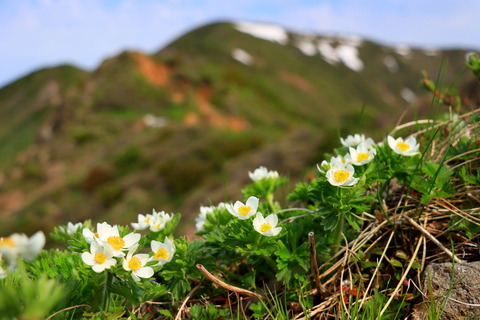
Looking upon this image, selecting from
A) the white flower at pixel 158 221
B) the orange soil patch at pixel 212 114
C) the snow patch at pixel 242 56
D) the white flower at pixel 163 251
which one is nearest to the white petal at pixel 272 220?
the white flower at pixel 163 251

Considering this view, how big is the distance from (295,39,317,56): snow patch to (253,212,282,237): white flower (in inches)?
2301

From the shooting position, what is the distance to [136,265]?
1.13 m

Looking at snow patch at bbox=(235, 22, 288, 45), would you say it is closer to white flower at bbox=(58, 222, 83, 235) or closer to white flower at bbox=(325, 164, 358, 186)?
white flower at bbox=(58, 222, 83, 235)

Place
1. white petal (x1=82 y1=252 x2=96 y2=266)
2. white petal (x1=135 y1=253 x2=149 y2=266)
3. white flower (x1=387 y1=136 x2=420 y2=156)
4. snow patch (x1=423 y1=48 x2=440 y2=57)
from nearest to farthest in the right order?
white petal (x1=82 y1=252 x2=96 y2=266) → white petal (x1=135 y1=253 x2=149 y2=266) → white flower (x1=387 y1=136 x2=420 y2=156) → snow patch (x1=423 y1=48 x2=440 y2=57)

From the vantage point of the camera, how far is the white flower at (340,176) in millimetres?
1192

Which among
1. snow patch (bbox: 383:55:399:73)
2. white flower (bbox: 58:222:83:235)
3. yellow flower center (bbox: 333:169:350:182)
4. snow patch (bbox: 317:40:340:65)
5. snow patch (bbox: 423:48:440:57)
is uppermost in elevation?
yellow flower center (bbox: 333:169:350:182)

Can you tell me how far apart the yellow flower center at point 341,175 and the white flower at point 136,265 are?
666 millimetres

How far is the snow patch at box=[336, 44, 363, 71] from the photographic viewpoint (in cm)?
5926

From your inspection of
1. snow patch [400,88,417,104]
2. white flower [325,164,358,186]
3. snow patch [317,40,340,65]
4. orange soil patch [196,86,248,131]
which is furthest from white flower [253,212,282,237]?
snow patch [400,88,417,104]

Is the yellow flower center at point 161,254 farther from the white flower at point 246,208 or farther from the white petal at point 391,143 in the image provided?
the white petal at point 391,143

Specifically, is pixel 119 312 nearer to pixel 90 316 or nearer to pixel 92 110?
pixel 90 316

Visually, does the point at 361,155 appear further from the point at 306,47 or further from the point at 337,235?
the point at 306,47

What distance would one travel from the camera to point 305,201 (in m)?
1.78

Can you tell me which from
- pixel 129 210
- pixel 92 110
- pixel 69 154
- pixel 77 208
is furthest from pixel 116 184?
pixel 92 110
